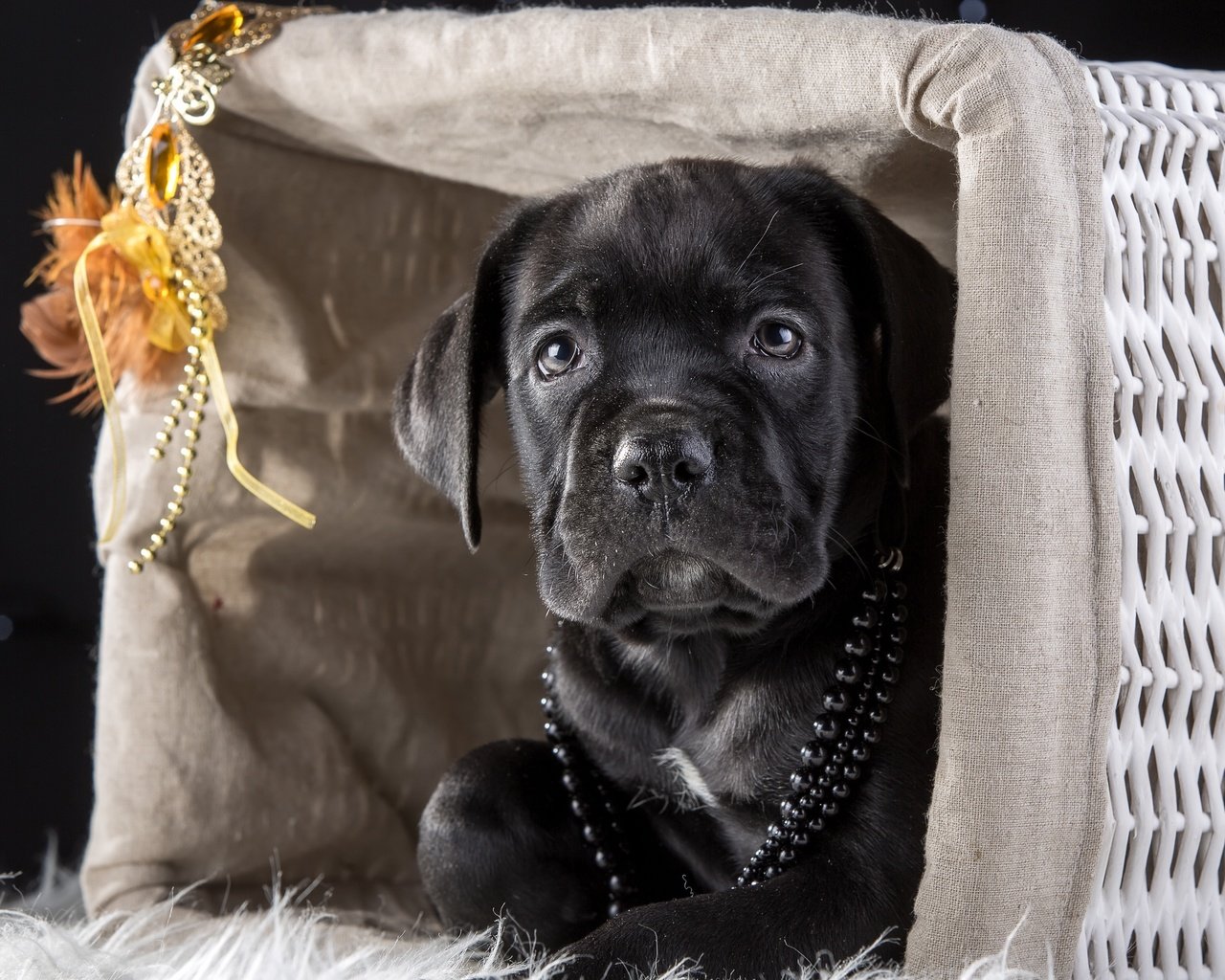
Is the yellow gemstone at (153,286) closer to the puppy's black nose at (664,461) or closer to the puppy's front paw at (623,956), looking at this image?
the puppy's black nose at (664,461)

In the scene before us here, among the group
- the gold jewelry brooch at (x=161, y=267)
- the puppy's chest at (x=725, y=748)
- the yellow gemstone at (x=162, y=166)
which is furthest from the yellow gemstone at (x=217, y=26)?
the puppy's chest at (x=725, y=748)

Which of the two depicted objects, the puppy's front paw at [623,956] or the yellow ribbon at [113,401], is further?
the yellow ribbon at [113,401]

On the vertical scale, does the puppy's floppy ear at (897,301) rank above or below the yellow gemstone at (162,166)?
below

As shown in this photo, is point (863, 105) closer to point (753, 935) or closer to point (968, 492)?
point (968, 492)

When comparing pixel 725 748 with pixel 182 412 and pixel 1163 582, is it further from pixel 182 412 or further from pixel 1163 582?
pixel 182 412

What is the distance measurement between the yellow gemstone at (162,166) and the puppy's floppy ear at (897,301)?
40.5 inches

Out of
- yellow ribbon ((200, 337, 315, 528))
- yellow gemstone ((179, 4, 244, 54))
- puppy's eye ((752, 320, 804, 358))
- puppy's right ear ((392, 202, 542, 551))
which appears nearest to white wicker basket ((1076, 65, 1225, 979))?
puppy's eye ((752, 320, 804, 358))

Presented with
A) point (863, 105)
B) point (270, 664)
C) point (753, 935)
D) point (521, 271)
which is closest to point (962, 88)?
point (863, 105)

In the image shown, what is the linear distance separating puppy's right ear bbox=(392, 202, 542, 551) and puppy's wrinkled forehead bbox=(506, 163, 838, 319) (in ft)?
0.33

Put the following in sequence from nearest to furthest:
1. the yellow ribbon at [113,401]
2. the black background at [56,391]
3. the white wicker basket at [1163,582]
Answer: the white wicker basket at [1163,582] → the yellow ribbon at [113,401] → the black background at [56,391]

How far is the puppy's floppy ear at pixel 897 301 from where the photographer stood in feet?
5.54

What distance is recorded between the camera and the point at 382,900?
2.38 meters

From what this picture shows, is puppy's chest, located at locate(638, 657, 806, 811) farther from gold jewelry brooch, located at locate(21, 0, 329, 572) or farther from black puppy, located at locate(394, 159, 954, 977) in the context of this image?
gold jewelry brooch, located at locate(21, 0, 329, 572)

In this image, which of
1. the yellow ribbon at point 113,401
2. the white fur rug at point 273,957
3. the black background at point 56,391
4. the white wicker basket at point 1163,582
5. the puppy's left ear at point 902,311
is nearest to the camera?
the white fur rug at point 273,957
